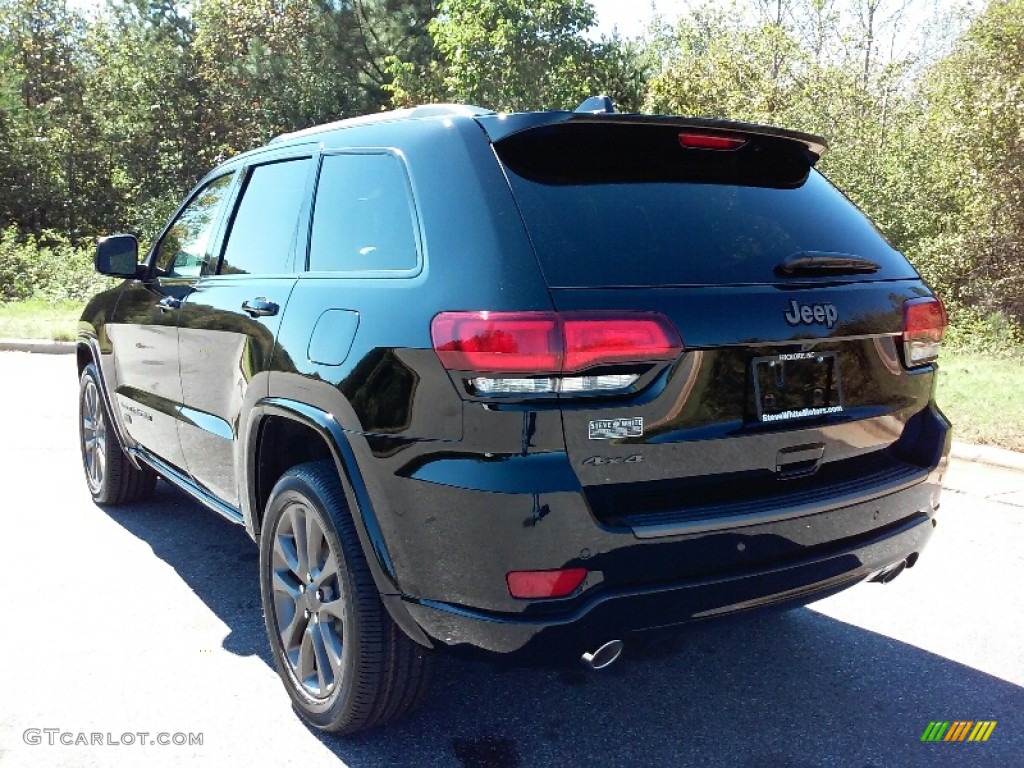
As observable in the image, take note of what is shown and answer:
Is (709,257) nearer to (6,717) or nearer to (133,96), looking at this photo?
(6,717)

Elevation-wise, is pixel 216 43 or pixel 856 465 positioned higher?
pixel 216 43

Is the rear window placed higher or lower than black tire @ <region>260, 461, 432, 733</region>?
higher

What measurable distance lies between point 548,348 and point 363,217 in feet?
3.34

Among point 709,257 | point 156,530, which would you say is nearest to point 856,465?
point 709,257

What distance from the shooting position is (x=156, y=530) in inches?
204

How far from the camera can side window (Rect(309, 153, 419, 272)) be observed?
2844 mm

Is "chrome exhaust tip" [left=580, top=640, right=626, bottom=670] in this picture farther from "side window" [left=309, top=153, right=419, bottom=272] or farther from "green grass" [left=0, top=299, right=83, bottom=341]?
"green grass" [left=0, top=299, right=83, bottom=341]

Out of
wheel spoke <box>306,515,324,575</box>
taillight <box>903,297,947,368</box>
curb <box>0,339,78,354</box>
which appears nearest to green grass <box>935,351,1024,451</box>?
taillight <box>903,297,947,368</box>

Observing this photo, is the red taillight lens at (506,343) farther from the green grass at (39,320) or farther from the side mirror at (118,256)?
the green grass at (39,320)

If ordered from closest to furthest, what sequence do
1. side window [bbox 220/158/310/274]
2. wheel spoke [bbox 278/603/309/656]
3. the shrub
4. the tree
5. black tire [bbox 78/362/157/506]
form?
1. wheel spoke [bbox 278/603/309/656]
2. side window [bbox 220/158/310/274]
3. black tire [bbox 78/362/157/506]
4. the shrub
5. the tree

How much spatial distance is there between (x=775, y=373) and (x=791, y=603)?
2.14ft

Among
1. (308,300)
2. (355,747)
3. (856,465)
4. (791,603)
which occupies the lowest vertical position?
(355,747)

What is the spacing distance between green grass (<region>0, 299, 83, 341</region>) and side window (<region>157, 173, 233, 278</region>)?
8.24 metres

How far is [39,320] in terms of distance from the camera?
16281 millimetres
